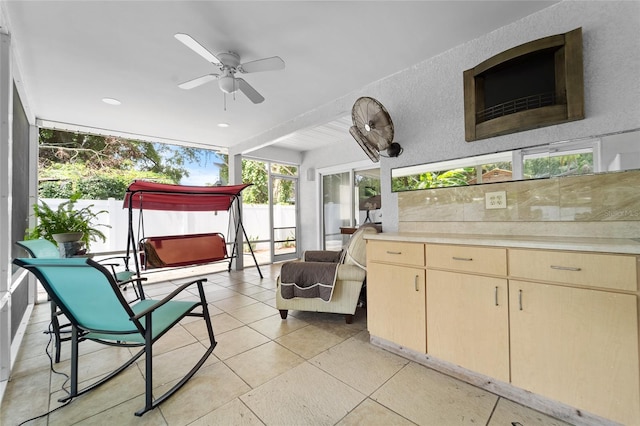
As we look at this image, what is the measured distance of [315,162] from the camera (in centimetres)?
601

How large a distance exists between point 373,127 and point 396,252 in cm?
119

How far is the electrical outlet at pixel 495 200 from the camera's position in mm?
1929

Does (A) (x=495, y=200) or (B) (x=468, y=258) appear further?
(A) (x=495, y=200)

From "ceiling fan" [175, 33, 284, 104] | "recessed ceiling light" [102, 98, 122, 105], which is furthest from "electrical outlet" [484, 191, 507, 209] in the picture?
"recessed ceiling light" [102, 98, 122, 105]

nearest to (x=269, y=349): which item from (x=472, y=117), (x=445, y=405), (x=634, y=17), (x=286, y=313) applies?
(x=286, y=313)

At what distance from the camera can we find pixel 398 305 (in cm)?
193

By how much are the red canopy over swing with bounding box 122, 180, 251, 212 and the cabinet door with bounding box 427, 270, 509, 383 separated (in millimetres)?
2968

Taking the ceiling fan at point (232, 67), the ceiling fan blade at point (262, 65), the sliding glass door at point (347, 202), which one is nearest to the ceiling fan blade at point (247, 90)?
the ceiling fan at point (232, 67)

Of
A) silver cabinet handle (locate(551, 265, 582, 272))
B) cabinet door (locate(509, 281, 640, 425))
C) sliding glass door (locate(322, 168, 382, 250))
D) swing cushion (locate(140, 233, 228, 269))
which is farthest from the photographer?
sliding glass door (locate(322, 168, 382, 250))

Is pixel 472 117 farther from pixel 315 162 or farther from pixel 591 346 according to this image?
pixel 315 162

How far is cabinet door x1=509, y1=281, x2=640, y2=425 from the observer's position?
115cm

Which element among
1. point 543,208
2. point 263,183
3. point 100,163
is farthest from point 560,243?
point 100,163

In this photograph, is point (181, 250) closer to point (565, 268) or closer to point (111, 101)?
point (111, 101)

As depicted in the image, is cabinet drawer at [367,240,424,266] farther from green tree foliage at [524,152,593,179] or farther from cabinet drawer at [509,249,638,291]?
green tree foliage at [524,152,593,179]
